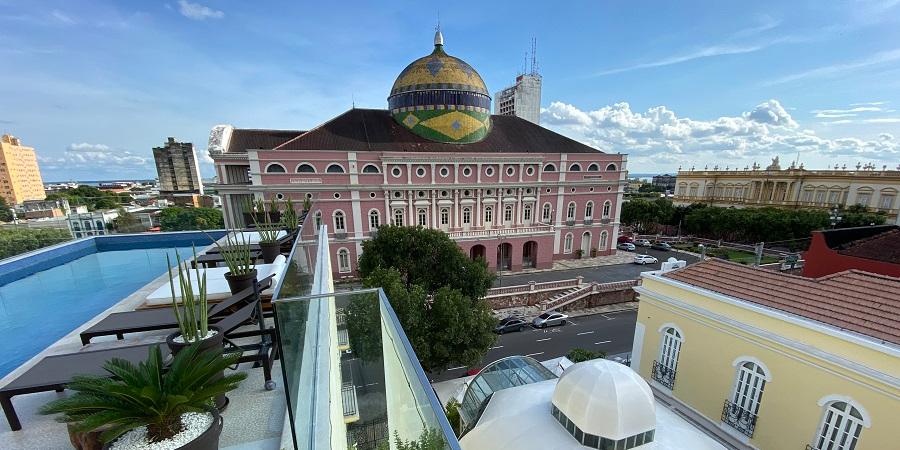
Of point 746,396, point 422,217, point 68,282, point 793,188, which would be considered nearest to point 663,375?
point 746,396

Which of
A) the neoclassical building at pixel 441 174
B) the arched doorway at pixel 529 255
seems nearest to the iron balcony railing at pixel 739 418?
the neoclassical building at pixel 441 174

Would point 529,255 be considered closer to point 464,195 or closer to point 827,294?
point 464,195

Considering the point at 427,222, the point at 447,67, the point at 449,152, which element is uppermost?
the point at 447,67

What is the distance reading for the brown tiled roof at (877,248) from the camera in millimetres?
9091

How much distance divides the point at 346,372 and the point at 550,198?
78.9 feet

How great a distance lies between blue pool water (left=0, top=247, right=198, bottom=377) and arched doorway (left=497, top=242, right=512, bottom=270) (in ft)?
65.6

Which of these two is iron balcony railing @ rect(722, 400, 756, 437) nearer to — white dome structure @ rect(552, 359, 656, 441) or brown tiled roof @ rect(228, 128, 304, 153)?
white dome structure @ rect(552, 359, 656, 441)

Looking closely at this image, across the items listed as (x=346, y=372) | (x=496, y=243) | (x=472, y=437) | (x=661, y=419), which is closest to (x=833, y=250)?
(x=661, y=419)

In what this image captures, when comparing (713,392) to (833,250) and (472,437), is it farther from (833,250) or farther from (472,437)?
(833,250)

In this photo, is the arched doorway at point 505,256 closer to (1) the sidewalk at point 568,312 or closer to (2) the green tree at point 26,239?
(1) the sidewalk at point 568,312

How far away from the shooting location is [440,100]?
82.1ft

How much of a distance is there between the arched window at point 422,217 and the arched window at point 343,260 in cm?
553

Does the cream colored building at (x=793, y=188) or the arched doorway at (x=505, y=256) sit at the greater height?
the cream colored building at (x=793, y=188)

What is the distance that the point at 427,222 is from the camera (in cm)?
2417
